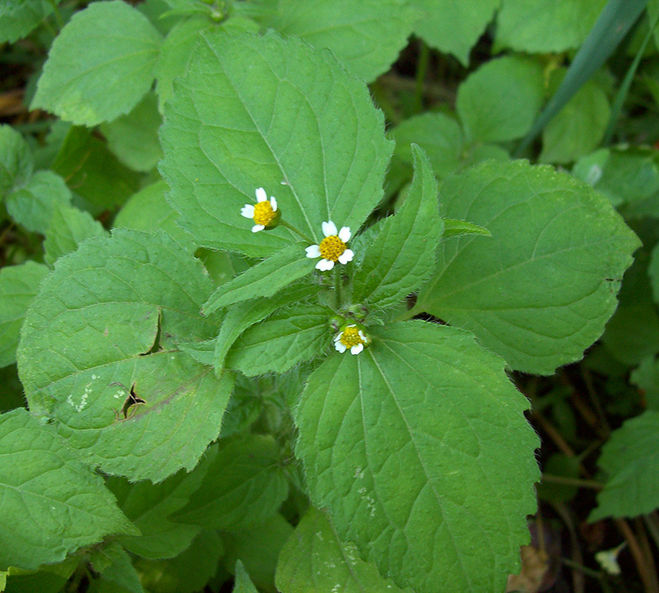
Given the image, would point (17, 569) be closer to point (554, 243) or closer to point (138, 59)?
point (554, 243)

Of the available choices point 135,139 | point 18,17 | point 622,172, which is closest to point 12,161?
point 135,139

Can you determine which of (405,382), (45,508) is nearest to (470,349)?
(405,382)

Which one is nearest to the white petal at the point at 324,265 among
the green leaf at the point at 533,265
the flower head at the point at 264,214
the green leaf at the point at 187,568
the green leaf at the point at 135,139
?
the flower head at the point at 264,214

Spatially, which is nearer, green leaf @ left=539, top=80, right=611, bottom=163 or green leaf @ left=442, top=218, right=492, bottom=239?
green leaf @ left=442, top=218, right=492, bottom=239

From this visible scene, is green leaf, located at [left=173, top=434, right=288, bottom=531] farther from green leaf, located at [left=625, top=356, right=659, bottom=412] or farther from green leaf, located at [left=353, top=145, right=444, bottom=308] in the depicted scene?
green leaf, located at [left=625, top=356, right=659, bottom=412]

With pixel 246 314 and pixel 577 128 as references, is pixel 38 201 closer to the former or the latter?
pixel 246 314

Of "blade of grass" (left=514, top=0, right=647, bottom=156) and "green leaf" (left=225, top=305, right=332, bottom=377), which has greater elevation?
"blade of grass" (left=514, top=0, right=647, bottom=156)

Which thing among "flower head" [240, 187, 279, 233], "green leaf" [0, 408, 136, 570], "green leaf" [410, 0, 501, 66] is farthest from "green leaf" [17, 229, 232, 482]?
"green leaf" [410, 0, 501, 66]
